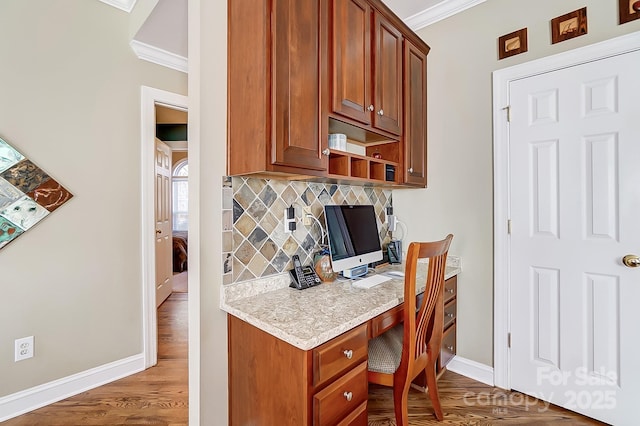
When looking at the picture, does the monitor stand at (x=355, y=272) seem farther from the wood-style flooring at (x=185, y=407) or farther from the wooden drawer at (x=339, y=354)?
the wood-style flooring at (x=185, y=407)

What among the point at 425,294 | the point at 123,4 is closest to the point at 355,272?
the point at 425,294

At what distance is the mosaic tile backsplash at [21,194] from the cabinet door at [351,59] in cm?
192

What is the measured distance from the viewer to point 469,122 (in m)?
2.16

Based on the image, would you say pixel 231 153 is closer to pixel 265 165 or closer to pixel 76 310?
pixel 265 165

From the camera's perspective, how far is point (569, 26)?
1746 millimetres

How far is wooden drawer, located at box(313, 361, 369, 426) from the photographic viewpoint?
42.4 inches

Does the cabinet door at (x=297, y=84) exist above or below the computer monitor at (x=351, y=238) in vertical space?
above

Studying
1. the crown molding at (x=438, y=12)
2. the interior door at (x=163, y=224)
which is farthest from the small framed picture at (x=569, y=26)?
the interior door at (x=163, y=224)

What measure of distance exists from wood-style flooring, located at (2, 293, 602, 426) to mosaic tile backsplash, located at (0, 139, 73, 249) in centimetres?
112

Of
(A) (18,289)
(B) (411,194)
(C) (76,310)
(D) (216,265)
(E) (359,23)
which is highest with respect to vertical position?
(E) (359,23)

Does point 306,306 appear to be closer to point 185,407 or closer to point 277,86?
point 277,86

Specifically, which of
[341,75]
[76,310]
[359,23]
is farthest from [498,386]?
[76,310]

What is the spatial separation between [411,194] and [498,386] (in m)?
1.51

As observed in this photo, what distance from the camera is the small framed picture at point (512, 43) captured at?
6.28 feet
